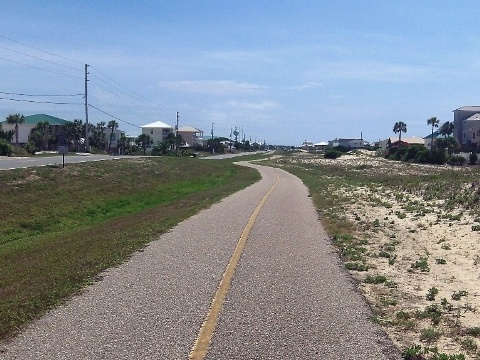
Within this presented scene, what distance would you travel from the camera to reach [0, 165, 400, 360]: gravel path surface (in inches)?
261

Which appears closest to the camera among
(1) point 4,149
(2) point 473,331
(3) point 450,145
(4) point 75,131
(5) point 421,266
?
(2) point 473,331

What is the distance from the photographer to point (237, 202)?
28.9 m

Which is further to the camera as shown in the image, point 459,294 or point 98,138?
point 98,138

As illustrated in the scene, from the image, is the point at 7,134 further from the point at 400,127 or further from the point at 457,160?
the point at 400,127

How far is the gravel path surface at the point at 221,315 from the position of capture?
21.8 feet

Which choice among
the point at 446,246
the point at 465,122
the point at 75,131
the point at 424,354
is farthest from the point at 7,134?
the point at 424,354

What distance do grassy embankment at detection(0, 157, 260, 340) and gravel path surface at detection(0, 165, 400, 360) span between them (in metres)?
0.64

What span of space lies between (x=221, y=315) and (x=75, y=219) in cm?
2297

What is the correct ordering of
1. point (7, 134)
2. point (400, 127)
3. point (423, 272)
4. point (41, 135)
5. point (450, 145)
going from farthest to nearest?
point (400, 127) → point (450, 145) → point (41, 135) → point (7, 134) → point (423, 272)

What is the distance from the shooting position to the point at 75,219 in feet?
97.7

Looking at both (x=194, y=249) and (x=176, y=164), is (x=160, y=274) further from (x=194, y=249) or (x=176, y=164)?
(x=176, y=164)

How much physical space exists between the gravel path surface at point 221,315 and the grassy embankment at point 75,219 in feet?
2.10

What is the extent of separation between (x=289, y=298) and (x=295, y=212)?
1524cm

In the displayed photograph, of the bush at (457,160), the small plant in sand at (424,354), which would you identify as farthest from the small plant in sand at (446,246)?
the bush at (457,160)
